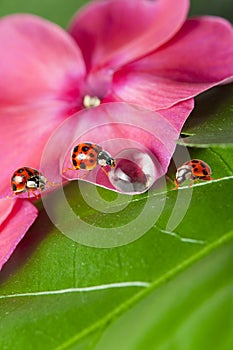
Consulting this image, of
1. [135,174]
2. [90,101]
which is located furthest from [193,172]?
[90,101]

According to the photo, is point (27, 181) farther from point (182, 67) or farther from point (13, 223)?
point (182, 67)

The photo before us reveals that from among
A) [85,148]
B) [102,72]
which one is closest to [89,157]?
[85,148]

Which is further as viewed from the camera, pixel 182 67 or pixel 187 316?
pixel 182 67

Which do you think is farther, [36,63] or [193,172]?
[36,63]

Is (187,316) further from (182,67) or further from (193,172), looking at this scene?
(182,67)

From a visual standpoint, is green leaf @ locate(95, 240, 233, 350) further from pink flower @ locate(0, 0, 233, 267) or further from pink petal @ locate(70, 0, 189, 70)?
pink petal @ locate(70, 0, 189, 70)

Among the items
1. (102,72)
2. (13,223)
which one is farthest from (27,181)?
(102,72)
